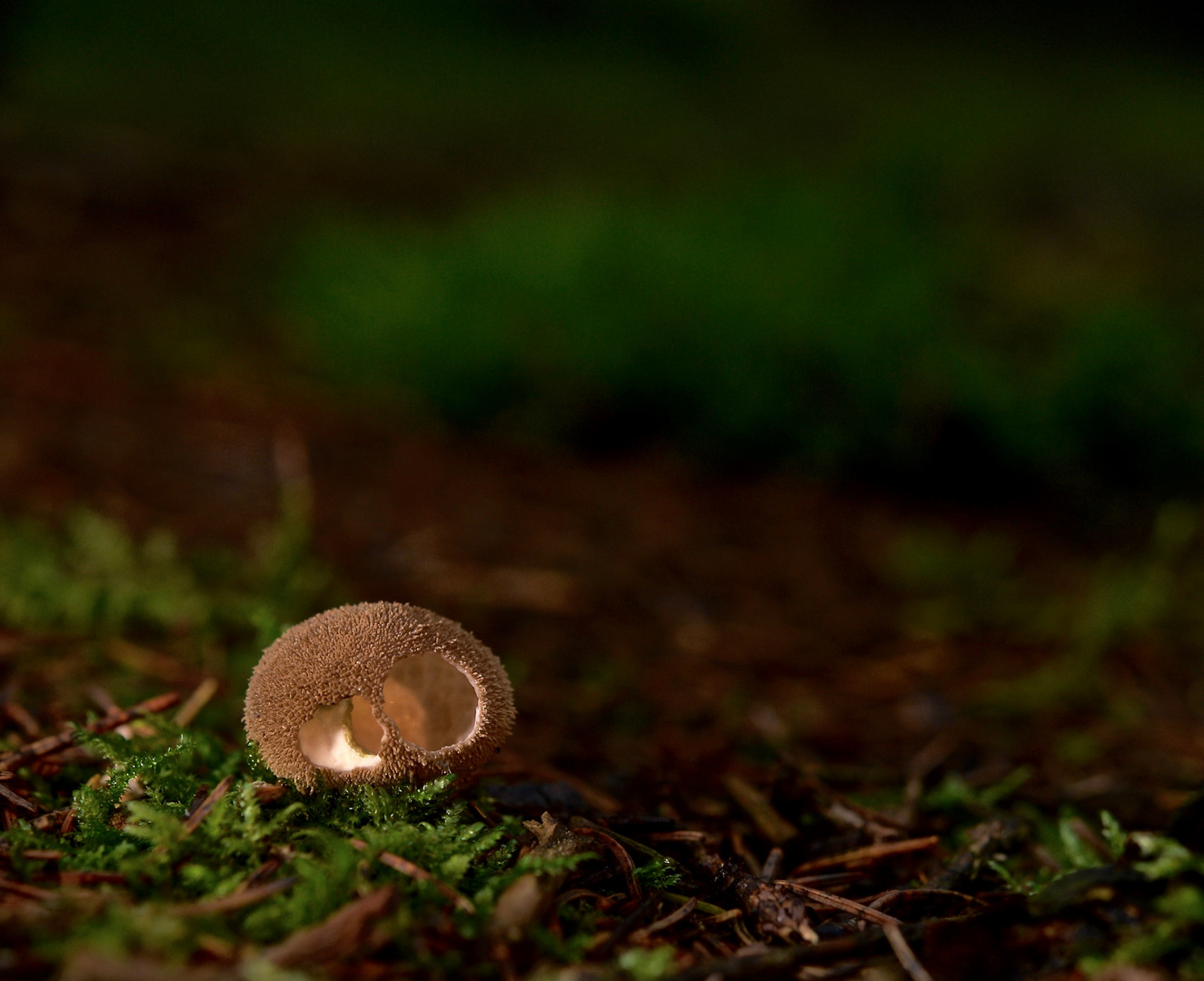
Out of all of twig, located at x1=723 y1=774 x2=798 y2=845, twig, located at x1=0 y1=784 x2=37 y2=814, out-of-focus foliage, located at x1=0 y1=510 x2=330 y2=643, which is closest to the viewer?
twig, located at x1=0 y1=784 x2=37 y2=814

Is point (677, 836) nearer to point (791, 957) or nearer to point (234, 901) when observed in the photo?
point (791, 957)

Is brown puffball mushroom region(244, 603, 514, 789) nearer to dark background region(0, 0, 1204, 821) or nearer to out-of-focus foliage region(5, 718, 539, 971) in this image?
out-of-focus foliage region(5, 718, 539, 971)

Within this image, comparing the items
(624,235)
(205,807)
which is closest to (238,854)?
(205,807)

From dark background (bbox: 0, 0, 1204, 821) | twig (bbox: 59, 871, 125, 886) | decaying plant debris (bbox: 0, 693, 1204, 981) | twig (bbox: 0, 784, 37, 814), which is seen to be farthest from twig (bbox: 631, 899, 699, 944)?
twig (bbox: 0, 784, 37, 814)

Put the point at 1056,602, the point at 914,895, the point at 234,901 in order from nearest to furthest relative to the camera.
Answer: the point at 234,901 < the point at 914,895 < the point at 1056,602

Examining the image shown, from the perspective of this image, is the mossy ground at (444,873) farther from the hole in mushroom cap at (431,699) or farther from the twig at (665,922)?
the hole in mushroom cap at (431,699)

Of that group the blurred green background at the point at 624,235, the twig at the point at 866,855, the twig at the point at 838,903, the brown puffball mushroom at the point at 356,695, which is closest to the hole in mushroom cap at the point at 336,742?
the brown puffball mushroom at the point at 356,695
